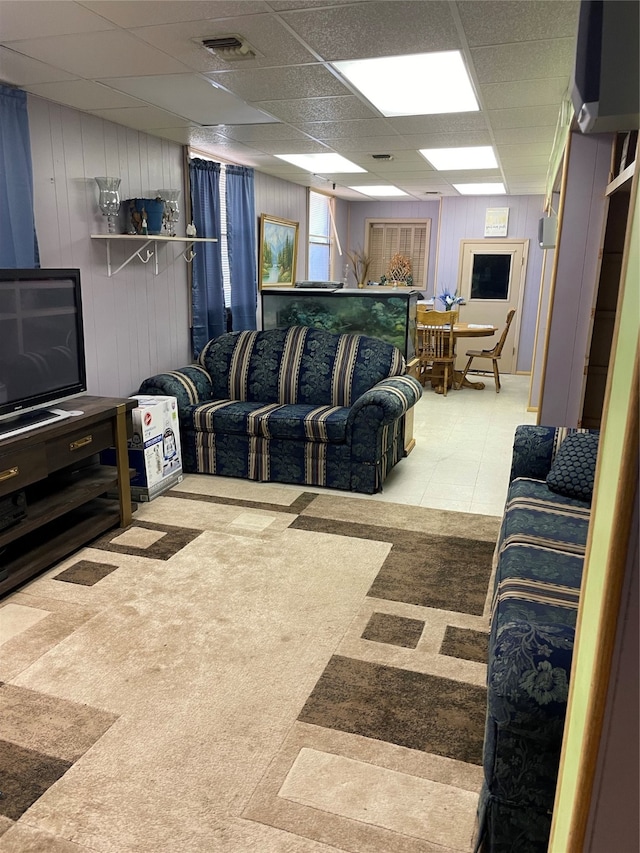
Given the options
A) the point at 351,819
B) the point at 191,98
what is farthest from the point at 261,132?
the point at 351,819

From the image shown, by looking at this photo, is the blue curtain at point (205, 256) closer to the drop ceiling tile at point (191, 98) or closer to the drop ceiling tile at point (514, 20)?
the drop ceiling tile at point (191, 98)

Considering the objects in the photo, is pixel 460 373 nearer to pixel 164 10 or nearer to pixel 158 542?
pixel 158 542

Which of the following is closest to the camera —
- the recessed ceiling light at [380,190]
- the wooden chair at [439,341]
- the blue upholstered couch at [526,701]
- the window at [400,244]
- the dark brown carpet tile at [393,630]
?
the blue upholstered couch at [526,701]

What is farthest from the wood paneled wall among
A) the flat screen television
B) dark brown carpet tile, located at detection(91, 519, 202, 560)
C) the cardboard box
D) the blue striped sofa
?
dark brown carpet tile, located at detection(91, 519, 202, 560)

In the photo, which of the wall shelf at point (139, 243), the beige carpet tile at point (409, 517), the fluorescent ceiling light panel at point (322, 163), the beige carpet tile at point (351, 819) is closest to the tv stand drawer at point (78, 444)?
the beige carpet tile at point (409, 517)

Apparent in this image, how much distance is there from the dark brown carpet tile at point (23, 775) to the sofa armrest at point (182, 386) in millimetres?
2725

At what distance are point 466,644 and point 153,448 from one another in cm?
230

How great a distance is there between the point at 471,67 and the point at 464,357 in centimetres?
604

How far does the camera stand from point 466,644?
250cm

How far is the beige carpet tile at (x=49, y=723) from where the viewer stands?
1958 millimetres

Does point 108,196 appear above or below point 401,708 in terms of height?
above

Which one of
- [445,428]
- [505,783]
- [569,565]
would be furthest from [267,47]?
[445,428]

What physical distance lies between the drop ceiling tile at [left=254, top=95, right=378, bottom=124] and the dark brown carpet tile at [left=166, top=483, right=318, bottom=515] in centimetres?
231

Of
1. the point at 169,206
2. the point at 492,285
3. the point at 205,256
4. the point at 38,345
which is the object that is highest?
the point at 169,206
